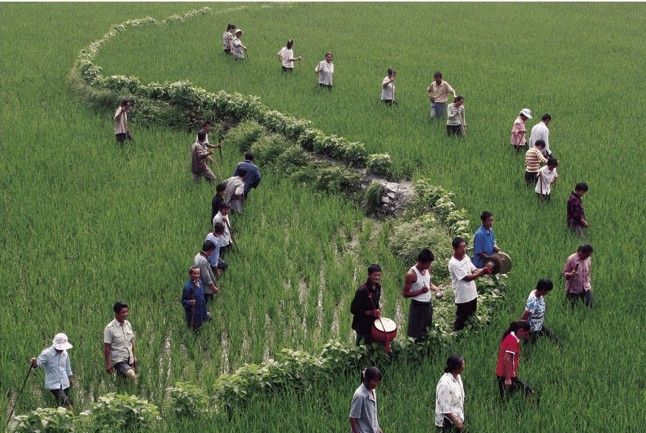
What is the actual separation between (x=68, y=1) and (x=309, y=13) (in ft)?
35.4

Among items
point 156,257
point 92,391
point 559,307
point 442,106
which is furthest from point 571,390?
point 442,106

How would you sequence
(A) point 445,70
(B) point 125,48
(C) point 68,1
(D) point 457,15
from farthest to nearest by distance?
(C) point 68,1 → (D) point 457,15 → (B) point 125,48 → (A) point 445,70

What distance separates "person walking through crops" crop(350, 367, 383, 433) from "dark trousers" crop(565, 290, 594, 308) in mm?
3125

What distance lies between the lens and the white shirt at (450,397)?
560 centimetres

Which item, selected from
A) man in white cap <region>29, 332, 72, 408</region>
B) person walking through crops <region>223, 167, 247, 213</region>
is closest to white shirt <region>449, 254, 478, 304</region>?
man in white cap <region>29, 332, 72, 408</region>

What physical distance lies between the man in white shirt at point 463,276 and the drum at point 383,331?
2.64 ft

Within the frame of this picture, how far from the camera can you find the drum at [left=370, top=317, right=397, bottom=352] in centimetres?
671

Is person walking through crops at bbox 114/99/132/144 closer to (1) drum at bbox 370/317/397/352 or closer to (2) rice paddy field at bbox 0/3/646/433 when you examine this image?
(2) rice paddy field at bbox 0/3/646/433

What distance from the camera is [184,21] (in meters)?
25.8

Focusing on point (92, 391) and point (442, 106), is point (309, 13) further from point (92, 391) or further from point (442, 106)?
point (92, 391)

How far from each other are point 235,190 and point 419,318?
3.97m

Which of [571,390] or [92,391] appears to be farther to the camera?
[92,391]

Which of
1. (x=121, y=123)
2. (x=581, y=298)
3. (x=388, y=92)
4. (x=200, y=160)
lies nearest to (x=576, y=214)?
(x=581, y=298)

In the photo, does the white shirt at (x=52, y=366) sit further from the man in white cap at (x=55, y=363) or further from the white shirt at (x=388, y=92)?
the white shirt at (x=388, y=92)
